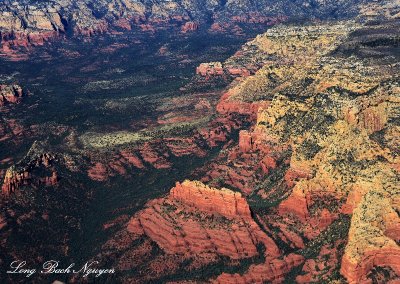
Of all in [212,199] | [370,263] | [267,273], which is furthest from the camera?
[212,199]

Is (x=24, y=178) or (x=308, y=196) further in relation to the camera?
(x=24, y=178)

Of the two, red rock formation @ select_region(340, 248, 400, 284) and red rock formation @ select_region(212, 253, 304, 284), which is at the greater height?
red rock formation @ select_region(340, 248, 400, 284)

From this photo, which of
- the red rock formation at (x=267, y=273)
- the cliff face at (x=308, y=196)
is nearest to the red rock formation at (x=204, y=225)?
the cliff face at (x=308, y=196)

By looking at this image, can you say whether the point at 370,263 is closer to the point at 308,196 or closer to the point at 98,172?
the point at 308,196

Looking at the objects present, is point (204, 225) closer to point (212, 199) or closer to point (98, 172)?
point (212, 199)

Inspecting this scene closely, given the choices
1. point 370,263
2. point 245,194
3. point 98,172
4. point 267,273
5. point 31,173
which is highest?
point 370,263

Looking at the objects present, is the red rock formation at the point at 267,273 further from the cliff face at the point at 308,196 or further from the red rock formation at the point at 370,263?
the red rock formation at the point at 370,263

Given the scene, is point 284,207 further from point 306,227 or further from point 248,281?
point 248,281

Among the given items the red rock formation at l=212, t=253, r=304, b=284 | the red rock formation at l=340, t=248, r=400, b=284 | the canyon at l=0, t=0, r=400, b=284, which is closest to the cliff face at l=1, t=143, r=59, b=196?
the canyon at l=0, t=0, r=400, b=284

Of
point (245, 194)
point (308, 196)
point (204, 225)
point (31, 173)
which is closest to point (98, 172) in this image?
point (31, 173)

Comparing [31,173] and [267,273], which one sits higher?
[267,273]

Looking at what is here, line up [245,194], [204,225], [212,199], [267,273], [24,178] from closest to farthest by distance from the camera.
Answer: [267,273] → [204,225] → [212,199] → [245,194] → [24,178]

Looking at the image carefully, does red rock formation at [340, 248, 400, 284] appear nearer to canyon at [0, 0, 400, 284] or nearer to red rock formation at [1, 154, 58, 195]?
canyon at [0, 0, 400, 284]
